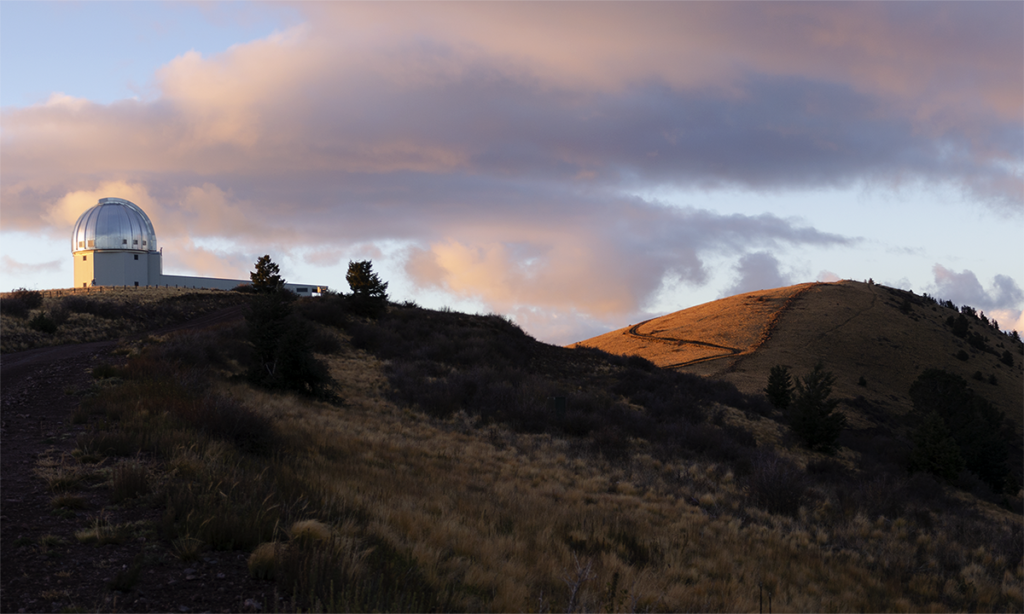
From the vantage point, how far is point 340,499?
24.2ft

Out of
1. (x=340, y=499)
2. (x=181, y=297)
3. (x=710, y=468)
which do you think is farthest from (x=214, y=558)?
(x=181, y=297)

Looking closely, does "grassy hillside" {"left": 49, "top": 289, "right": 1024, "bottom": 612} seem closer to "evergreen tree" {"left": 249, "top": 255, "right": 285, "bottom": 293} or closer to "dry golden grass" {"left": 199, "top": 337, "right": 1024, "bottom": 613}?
"dry golden grass" {"left": 199, "top": 337, "right": 1024, "bottom": 613}

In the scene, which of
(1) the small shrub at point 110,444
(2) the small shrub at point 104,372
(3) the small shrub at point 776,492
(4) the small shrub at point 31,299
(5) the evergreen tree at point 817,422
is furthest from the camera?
(4) the small shrub at point 31,299

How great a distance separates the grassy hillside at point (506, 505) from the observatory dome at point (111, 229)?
3361cm

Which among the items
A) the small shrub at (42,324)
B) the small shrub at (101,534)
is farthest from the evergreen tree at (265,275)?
the small shrub at (101,534)

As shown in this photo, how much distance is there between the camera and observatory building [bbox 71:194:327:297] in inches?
1948

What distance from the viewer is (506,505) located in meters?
9.97

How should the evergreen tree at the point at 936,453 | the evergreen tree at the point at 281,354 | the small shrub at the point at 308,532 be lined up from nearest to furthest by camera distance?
the small shrub at the point at 308,532 → the evergreen tree at the point at 281,354 → the evergreen tree at the point at 936,453

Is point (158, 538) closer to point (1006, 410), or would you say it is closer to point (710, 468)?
point (710, 468)

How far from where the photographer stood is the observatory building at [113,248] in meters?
49.5

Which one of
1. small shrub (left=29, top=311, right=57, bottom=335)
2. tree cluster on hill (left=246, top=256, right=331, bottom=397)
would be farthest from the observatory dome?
tree cluster on hill (left=246, top=256, right=331, bottom=397)

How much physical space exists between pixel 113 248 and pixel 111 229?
1.62m

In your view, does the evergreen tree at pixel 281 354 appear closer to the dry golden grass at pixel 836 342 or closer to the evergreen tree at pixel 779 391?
the evergreen tree at pixel 779 391

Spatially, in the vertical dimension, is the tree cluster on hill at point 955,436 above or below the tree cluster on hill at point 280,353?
below
